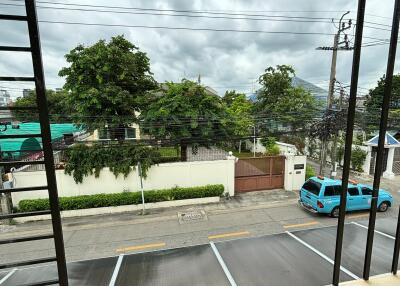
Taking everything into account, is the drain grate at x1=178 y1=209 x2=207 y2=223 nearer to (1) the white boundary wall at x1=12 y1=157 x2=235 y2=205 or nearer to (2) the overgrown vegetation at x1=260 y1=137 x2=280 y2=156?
(1) the white boundary wall at x1=12 y1=157 x2=235 y2=205

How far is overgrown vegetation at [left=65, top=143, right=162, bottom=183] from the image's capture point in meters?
10.1

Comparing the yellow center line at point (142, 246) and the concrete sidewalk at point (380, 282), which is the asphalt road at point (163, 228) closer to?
the yellow center line at point (142, 246)

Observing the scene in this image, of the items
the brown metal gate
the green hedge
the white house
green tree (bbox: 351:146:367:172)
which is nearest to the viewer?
the green hedge

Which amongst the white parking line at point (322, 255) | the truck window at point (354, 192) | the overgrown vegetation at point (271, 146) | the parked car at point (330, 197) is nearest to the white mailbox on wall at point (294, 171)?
the parked car at point (330, 197)

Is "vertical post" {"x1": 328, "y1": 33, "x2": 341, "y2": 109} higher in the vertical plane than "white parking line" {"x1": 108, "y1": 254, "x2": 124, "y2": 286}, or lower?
higher

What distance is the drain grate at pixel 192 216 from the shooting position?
30.7 feet

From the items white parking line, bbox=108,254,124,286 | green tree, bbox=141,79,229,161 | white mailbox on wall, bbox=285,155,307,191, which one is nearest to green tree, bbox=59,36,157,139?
green tree, bbox=141,79,229,161

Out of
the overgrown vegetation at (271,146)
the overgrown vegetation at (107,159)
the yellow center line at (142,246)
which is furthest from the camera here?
the overgrown vegetation at (271,146)

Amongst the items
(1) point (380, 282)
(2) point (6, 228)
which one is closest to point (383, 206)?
(1) point (380, 282)

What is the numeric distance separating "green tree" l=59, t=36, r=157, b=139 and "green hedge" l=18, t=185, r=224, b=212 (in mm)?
3165

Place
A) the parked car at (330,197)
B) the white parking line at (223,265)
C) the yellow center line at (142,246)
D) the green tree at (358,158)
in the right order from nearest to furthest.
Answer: the white parking line at (223,265), the yellow center line at (142,246), the parked car at (330,197), the green tree at (358,158)

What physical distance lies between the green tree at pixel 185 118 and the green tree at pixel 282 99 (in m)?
7.30

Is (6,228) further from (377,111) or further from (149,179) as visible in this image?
(377,111)

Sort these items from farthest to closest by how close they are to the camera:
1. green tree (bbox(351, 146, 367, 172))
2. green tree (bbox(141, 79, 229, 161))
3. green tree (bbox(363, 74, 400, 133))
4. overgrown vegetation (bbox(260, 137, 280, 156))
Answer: overgrown vegetation (bbox(260, 137, 280, 156)) < green tree (bbox(351, 146, 367, 172)) < green tree (bbox(141, 79, 229, 161)) < green tree (bbox(363, 74, 400, 133))
